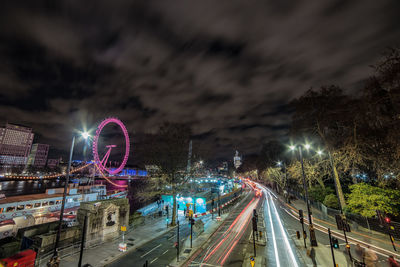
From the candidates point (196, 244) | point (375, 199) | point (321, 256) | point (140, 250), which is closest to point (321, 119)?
point (375, 199)

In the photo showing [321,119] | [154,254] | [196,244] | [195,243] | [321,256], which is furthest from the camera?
[321,119]

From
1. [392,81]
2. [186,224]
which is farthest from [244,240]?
[392,81]

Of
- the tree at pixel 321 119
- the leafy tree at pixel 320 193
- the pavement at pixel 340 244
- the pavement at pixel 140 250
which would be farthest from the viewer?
the leafy tree at pixel 320 193

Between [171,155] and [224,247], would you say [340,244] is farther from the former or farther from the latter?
[171,155]

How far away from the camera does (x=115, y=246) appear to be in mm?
19688

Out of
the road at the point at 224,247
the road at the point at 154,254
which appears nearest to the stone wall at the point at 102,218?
the road at the point at 154,254

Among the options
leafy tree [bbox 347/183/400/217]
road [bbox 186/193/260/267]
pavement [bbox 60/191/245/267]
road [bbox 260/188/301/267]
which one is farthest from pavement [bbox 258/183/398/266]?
pavement [bbox 60/191/245/267]

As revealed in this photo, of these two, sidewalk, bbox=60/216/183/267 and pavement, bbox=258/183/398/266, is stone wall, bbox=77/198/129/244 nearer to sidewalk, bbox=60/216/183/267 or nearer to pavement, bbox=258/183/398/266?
sidewalk, bbox=60/216/183/267

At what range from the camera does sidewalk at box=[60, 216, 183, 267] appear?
1630cm

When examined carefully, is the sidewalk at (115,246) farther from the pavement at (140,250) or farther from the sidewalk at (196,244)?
the sidewalk at (196,244)

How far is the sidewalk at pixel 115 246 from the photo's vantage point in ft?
53.5

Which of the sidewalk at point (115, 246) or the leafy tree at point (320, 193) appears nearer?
the sidewalk at point (115, 246)

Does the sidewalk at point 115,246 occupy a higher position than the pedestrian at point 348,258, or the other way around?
the pedestrian at point 348,258

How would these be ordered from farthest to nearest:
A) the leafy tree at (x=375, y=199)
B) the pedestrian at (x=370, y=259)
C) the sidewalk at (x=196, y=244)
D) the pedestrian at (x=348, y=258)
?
the leafy tree at (x=375, y=199), the sidewalk at (x=196, y=244), the pedestrian at (x=348, y=258), the pedestrian at (x=370, y=259)
